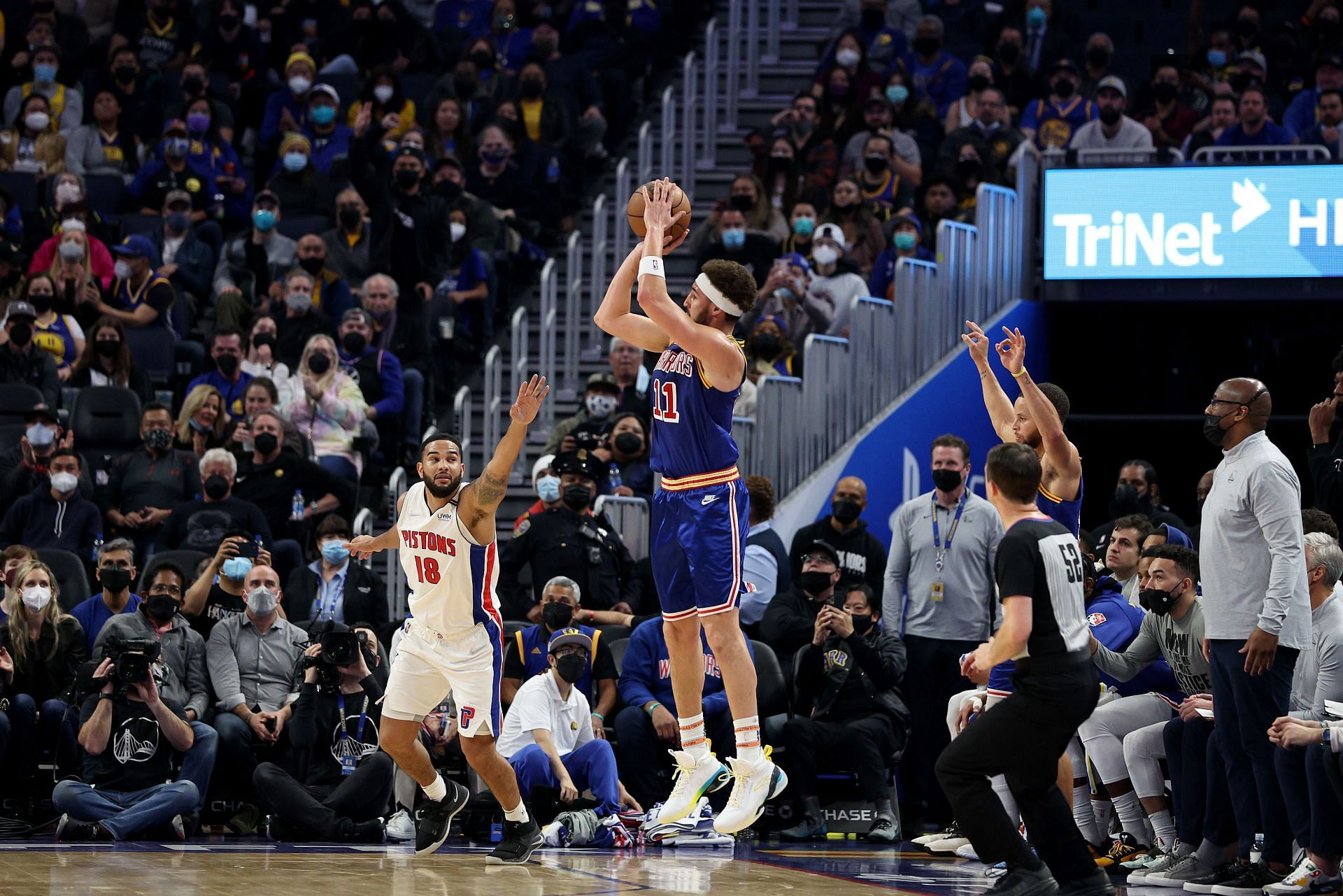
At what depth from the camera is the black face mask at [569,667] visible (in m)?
11.6

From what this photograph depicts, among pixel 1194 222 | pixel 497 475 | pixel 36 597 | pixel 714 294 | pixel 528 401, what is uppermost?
pixel 1194 222

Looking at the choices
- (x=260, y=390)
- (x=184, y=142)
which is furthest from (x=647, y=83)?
(x=260, y=390)

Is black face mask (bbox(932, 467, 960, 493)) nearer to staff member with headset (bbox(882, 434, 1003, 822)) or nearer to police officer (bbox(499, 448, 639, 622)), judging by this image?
staff member with headset (bbox(882, 434, 1003, 822))

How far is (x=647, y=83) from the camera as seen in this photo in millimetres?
21266

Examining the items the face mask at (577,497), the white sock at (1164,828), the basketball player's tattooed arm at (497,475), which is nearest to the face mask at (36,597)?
the face mask at (577,497)

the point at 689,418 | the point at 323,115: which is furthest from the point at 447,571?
the point at 323,115

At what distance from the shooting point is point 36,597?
12.3m

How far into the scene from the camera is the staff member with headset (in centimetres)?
1206

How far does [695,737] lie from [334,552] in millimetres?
5427

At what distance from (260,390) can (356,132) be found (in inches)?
209

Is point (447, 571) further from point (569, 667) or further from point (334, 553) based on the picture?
point (334, 553)

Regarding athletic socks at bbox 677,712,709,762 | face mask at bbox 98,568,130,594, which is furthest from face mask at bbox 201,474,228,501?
athletic socks at bbox 677,712,709,762

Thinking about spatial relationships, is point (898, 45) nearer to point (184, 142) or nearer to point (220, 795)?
point (184, 142)

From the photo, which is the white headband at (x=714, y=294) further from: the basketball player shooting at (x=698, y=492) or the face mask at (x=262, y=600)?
the face mask at (x=262, y=600)
